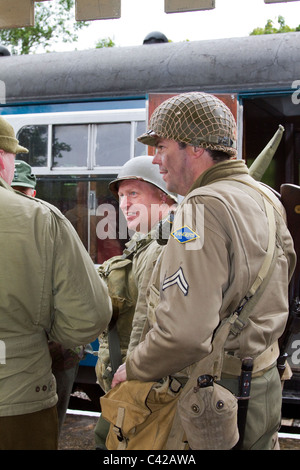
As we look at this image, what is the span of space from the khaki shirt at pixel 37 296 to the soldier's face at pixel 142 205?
0.77m

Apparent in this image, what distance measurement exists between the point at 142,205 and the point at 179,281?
3.77 ft

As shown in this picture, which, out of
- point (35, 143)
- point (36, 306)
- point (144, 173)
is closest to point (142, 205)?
point (144, 173)

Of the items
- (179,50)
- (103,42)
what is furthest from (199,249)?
(103,42)

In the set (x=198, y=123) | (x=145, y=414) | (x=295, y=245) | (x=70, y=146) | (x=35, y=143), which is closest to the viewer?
(x=145, y=414)

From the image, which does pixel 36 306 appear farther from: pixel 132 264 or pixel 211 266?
pixel 132 264

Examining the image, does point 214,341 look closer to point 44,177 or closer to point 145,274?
point 145,274

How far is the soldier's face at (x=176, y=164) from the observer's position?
1846 millimetres

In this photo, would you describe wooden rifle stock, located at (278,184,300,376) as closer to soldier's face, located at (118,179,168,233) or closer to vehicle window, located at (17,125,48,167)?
soldier's face, located at (118,179,168,233)

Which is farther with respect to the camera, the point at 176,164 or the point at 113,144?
the point at 113,144

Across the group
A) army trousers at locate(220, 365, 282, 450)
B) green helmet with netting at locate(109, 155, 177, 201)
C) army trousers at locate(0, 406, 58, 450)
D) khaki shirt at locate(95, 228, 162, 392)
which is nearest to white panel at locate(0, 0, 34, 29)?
green helmet with netting at locate(109, 155, 177, 201)

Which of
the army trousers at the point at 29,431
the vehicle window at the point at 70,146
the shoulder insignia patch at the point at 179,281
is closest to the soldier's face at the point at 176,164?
the shoulder insignia patch at the point at 179,281

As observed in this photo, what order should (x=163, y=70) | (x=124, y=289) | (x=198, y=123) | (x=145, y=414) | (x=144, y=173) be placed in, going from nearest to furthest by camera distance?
(x=145, y=414), (x=198, y=123), (x=124, y=289), (x=144, y=173), (x=163, y=70)

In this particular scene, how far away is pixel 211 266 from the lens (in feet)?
5.07

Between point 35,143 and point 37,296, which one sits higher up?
point 35,143
